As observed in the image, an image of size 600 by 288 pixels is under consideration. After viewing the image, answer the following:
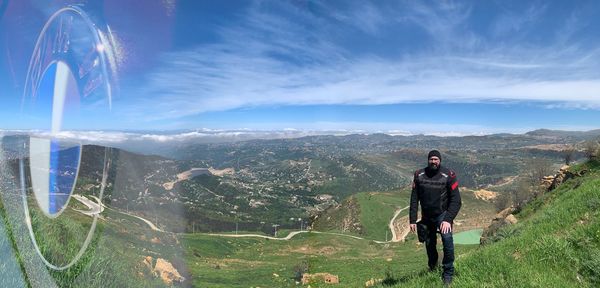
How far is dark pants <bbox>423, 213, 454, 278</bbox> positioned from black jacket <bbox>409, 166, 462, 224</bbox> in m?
0.18

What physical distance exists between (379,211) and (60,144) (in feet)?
574

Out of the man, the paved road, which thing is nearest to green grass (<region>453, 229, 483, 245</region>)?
the man

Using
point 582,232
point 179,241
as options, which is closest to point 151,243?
point 179,241

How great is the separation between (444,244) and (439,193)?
4.02 feet

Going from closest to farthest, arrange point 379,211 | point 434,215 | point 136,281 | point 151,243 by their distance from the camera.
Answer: point 136,281 < point 434,215 < point 151,243 < point 379,211

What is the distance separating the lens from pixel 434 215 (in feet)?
33.6

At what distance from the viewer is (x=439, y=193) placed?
1014cm

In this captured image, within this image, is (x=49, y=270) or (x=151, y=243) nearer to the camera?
(x=49, y=270)

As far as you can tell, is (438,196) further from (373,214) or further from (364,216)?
(373,214)

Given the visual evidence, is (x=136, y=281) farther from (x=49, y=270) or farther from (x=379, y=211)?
(x=379, y=211)

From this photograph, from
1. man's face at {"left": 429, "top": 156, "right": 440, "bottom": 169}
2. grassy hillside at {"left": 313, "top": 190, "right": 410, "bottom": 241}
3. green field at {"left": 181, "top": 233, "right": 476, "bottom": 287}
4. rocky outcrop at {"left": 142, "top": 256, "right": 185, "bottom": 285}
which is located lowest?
grassy hillside at {"left": 313, "top": 190, "right": 410, "bottom": 241}

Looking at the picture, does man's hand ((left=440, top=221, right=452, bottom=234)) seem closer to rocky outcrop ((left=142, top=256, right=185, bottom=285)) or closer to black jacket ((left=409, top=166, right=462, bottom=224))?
black jacket ((left=409, top=166, right=462, bottom=224))

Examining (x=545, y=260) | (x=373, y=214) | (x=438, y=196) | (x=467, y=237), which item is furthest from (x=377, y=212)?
(x=545, y=260)

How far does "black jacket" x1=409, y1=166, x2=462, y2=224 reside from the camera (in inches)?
397
